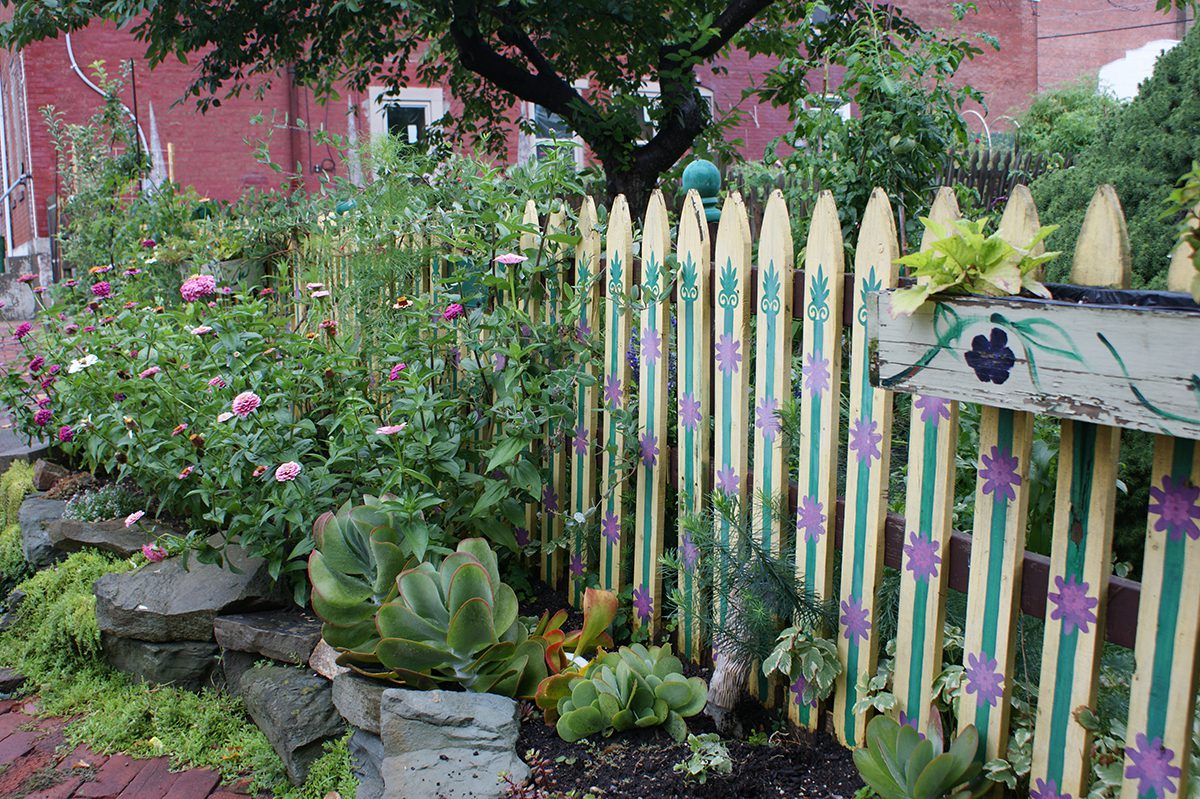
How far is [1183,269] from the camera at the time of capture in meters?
1.62

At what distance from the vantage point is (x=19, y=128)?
16.8 meters

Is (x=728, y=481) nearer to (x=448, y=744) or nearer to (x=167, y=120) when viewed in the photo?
(x=448, y=744)

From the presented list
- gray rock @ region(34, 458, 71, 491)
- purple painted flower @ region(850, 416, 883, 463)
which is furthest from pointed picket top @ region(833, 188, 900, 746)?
gray rock @ region(34, 458, 71, 491)

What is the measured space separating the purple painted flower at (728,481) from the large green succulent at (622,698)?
0.50 m

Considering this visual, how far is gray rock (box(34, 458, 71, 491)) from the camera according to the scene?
17.0 feet

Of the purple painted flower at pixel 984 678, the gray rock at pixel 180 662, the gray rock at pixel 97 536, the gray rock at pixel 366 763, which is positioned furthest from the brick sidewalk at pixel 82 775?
the purple painted flower at pixel 984 678

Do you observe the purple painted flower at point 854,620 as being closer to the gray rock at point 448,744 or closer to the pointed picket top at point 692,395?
the pointed picket top at point 692,395

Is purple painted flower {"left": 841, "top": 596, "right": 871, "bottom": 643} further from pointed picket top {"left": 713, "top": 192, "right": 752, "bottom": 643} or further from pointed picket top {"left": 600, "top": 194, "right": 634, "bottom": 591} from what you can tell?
pointed picket top {"left": 600, "top": 194, "right": 634, "bottom": 591}

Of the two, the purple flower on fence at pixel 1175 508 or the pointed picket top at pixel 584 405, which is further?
the pointed picket top at pixel 584 405

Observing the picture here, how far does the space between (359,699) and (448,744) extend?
1.55 feet

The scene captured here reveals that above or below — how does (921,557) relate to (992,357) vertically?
below

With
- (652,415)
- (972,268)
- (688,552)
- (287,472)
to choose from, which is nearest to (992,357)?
(972,268)

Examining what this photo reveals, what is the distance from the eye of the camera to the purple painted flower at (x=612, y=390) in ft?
10.5

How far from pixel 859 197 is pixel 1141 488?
5.04 feet
